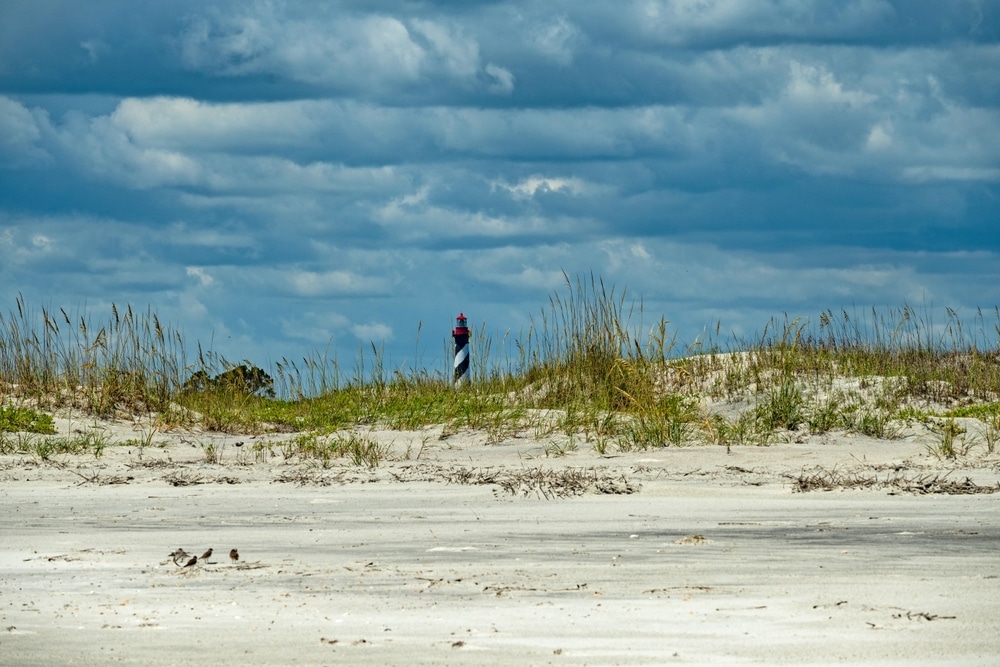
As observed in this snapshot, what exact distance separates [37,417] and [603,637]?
32.1 feet

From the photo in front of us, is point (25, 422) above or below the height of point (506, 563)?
above

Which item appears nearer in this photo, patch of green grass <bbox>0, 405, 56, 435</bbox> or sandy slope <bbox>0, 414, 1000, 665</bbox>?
sandy slope <bbox>0, 414, 1000, 665</bbox>

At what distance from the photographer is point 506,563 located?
16.7 feet

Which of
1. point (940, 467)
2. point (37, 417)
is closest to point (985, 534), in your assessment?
point (940, 467)

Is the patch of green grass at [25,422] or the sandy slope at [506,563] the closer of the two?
the sandy slope at [506,563]

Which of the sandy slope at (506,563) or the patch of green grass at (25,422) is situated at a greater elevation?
the patch of green grass at (25,422)

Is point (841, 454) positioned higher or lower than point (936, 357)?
lower

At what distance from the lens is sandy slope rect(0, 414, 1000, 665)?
364 cm

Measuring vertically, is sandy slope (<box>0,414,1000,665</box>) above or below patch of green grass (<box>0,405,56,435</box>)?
below

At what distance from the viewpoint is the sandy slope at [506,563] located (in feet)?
11.9

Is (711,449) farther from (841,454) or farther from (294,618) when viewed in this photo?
(294,618)

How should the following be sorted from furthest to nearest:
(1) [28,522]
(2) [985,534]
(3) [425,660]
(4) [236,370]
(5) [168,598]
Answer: (4) [236,370] < (1) [28,522] < (2) [985,534] < (5) [168,598] < (3) [425,660]

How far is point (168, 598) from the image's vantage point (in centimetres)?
451

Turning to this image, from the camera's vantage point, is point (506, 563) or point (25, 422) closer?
point (506, 563)
